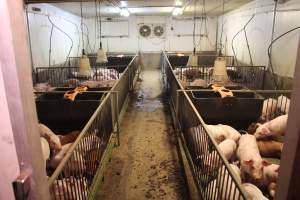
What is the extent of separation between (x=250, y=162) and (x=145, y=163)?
157cm

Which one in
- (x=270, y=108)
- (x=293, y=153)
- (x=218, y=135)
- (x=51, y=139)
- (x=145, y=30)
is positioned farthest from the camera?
(x=145, y=30)

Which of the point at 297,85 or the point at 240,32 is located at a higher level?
the point at 240,32

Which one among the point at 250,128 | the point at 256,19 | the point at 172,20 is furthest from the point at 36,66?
the point at 172,20

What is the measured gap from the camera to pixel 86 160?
255cm

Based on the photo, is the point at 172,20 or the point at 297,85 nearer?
the point at 297,85

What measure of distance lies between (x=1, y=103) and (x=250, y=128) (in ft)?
11.7

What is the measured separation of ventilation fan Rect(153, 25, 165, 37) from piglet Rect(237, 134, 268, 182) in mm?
Result: 10360

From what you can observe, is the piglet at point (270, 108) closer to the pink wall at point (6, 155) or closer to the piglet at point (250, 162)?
the piglet at point (250, 162)

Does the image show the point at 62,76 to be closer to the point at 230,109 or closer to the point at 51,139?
the point at 51,139

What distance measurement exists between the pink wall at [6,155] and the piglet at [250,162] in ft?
7.73

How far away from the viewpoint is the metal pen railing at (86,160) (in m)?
1.88

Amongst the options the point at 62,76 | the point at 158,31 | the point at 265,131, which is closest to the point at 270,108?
the point at 265,131

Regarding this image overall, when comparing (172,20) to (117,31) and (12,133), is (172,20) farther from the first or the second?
(12,133)

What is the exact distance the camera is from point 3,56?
26.7 inches
